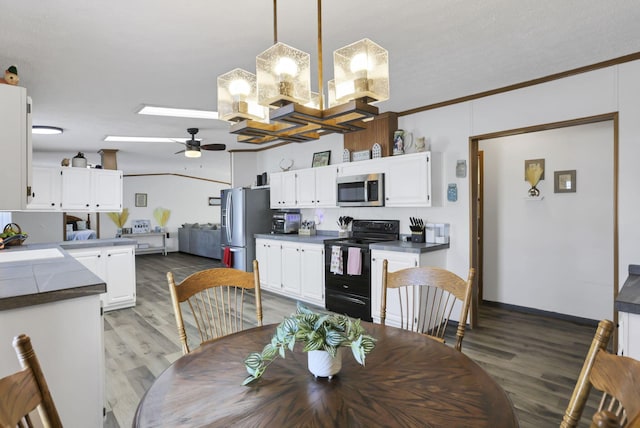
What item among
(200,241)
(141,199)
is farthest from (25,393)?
(141,199)

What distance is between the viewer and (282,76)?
Answer: 4.87ft

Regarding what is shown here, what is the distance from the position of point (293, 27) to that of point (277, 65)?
3.24ft

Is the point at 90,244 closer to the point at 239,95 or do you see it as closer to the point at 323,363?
the point at 239,95

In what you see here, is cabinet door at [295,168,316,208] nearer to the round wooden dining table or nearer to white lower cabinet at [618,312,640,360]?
white lower cabinet at [618,312,640,360]

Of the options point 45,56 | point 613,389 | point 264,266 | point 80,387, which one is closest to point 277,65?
point 613,389

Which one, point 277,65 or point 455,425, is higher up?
point 277,65

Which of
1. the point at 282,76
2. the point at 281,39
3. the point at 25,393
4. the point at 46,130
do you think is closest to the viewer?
the point at 25,393

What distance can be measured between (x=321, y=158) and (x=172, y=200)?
308 inches

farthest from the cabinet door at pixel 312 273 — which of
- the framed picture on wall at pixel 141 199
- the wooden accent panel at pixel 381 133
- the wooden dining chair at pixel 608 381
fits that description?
the framed picture on wall at pixel 141 199

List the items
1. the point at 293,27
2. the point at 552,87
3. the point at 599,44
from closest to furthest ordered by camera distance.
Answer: the point at 293,27, the point at 599,44, the point at 552,87

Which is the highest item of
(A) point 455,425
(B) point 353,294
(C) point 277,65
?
(C) point 277,65

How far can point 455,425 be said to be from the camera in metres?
0.88

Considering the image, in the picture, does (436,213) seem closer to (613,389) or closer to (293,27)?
(293,27)

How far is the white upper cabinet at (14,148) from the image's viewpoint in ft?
7.00
